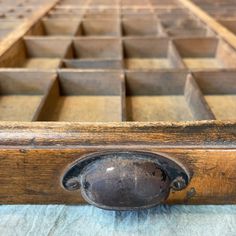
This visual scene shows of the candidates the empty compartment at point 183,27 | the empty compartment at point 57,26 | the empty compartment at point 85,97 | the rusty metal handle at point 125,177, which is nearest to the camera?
the rusty metal handle at point 125,177

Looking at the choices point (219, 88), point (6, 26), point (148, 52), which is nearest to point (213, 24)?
point (148, 52)

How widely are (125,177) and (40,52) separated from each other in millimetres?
682

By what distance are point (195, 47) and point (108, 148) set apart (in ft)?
2.10

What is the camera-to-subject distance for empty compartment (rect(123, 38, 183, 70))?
0.96 metres

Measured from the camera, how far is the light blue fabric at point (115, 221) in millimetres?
510

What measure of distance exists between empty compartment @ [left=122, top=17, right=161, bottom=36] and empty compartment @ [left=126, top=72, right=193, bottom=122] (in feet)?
1.67

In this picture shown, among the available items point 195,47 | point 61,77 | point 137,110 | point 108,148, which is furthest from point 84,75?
point 195,47

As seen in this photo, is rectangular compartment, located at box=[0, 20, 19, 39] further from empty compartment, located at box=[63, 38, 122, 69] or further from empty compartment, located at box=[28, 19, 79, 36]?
empty compartment, located at box=[63, 38, 122, 69]

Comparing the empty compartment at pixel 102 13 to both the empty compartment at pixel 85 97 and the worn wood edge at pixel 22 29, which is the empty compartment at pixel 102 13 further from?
the empty compartment at pixel 85 97

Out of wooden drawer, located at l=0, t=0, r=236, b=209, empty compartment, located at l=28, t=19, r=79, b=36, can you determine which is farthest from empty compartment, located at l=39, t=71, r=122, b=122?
empty compartment, located at l=28, t=19, r=79, b=36


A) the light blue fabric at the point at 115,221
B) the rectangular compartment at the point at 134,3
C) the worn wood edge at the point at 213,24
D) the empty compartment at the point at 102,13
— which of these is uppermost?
the empty compartment at the point at 102,13

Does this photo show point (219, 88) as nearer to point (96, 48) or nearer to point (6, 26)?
point (96, 48)

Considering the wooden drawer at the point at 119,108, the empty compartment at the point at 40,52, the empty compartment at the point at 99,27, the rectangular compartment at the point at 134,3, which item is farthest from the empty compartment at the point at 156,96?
the rectangular compartment at the point at 134,3

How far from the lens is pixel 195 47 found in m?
0.97
